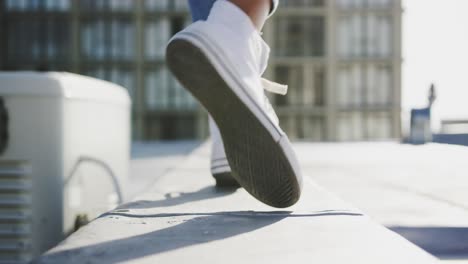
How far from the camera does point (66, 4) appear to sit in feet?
35.8

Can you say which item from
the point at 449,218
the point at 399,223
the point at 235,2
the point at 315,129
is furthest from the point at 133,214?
the point at 315,129

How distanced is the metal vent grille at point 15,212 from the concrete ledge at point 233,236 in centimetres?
37

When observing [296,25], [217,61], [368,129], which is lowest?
[368,129]

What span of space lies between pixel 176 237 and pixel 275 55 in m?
10.5

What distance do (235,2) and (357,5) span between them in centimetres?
1071

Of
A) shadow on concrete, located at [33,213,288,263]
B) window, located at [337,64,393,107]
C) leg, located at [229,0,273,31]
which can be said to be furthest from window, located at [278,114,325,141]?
shadow on concrete, located at [33,213,288,263]

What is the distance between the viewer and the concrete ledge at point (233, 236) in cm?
50

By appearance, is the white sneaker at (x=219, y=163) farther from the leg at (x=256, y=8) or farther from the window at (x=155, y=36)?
the window at (x=155, y=36)

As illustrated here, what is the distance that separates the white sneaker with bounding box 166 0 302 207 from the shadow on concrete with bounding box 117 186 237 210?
0.16 metres

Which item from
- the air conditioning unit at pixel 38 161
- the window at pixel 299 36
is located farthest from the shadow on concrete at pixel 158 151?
the window at pixel 299 36

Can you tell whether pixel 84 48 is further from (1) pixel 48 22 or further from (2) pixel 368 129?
(2) pixel 368 129

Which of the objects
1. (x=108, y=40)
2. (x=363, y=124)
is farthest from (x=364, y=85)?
(x=108, y=40)

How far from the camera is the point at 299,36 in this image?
35.9ft

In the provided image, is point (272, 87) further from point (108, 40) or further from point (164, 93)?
point (108, 40)
